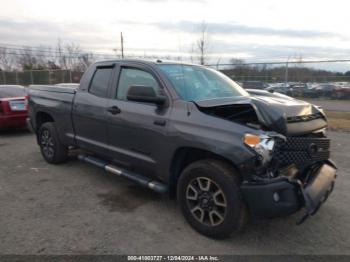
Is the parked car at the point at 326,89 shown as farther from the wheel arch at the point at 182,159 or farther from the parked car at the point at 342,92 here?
the wheel arch at the point at 182,159

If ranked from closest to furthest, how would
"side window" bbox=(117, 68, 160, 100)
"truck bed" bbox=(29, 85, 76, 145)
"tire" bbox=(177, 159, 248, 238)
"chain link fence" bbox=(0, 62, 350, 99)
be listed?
"tire" bbox=(177, 159, 248, 238), "side window" bbox=(117, 68, 160, 100), "truck bed" bbox=(29, 85, 76, 145), "chain link fence" bbox=(0, 62, 350, 99)

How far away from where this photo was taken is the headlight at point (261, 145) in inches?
121

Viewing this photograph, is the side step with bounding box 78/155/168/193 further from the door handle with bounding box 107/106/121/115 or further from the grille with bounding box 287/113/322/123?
the grille with bounding box 287/113/322/123

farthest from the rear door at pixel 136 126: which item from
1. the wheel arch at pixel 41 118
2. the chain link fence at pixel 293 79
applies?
the chain link fence at pixel 293 79

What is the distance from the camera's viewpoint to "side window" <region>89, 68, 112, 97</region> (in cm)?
477

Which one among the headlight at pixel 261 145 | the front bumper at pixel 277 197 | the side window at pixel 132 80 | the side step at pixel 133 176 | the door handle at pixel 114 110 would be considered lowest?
the side step at pixel 133 176

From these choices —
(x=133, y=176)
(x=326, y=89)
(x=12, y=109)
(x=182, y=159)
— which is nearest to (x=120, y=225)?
(x=133, y=176)

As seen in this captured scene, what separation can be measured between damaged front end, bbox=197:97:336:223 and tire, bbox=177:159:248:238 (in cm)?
15

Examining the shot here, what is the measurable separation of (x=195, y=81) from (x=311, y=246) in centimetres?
234

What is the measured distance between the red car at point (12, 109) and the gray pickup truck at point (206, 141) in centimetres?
454

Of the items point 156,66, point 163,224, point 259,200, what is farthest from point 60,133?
point 259,200

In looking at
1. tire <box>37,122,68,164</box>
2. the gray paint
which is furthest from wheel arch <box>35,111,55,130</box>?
the gray paint

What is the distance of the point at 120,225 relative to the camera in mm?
3758

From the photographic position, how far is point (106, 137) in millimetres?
4656
